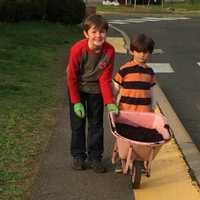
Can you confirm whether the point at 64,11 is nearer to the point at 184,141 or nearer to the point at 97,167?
the point at 184,141

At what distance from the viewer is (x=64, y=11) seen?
77.4 feet

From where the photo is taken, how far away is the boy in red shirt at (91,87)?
6113mm

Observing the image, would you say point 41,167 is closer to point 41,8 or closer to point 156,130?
point 156,130

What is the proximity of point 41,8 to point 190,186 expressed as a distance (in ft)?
57.5

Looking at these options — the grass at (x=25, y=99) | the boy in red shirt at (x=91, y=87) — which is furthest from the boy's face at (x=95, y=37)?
the grass at (x=25, y=99)

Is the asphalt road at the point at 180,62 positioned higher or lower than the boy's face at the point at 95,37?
lower

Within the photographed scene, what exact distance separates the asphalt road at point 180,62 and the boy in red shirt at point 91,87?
67.5 inches

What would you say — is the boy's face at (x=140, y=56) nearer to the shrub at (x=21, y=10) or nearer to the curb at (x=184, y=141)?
the curb at (x=184, y=141)

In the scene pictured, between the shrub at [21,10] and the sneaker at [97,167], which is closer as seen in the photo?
the sneaker at [97,167]

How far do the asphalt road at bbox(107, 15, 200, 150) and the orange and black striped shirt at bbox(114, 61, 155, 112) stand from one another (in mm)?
1806

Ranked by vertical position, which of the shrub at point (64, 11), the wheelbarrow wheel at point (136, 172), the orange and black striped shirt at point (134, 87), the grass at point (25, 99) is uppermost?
the orange and black striped shirt at point (134, 87)

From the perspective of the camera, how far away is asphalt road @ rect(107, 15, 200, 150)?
32.7 ft

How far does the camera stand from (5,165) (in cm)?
639

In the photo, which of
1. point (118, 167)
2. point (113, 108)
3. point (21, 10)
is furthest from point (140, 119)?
point (21, 10)
